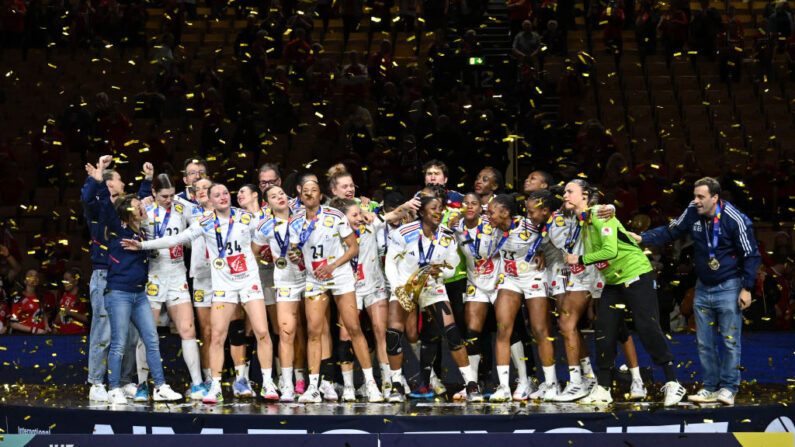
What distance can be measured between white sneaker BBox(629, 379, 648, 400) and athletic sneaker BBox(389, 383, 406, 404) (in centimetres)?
207

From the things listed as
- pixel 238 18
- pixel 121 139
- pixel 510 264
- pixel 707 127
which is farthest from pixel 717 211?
pixel 238 18

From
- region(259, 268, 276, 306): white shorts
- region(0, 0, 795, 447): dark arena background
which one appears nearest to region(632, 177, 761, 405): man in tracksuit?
region(0, 0, 795, 447): dark arena background

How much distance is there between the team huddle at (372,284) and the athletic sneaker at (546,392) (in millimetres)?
11

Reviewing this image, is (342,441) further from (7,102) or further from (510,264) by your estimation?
(7,102)

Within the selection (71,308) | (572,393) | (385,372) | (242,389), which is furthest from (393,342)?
(71,308)

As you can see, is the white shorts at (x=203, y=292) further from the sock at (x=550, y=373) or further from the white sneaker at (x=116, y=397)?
the sock at (x=550, y=373)

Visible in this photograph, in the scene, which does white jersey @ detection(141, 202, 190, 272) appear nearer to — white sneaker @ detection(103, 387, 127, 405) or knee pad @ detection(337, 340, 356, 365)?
white sneaker @ detection(103, 387, 127, 405)

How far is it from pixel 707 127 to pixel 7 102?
1238 cm

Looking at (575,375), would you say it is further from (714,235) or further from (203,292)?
(203,292)

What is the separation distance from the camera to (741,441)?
6.58 metres

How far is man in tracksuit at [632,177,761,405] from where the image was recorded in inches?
338

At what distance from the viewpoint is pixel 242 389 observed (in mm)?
9359

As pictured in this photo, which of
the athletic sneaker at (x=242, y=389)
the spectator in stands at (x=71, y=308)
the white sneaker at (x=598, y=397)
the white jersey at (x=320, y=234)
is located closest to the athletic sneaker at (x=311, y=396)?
the athletic sneaker at (x=242, y=389)

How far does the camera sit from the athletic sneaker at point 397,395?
8.88 meters
